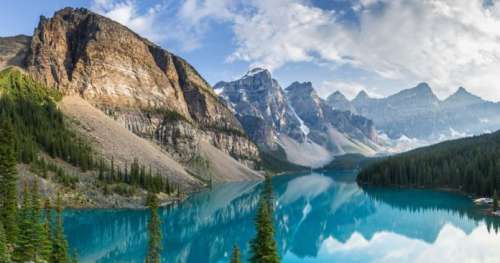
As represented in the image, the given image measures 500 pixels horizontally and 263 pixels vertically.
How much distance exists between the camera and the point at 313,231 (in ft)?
317

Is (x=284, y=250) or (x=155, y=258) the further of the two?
(x=284, y=250)

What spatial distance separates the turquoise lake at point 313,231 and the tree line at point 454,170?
937 cm

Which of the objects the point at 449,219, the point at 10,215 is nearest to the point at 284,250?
the point at 10,215

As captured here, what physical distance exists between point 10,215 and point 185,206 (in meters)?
79.0

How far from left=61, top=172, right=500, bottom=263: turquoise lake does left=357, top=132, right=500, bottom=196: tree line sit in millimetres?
9365

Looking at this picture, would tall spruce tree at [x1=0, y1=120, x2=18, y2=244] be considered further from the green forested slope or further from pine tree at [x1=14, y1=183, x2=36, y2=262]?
the green forested slope

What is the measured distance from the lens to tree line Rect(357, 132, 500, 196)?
455ft

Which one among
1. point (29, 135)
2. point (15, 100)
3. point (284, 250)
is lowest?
point (284, 250)

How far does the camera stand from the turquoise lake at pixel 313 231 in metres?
68.8

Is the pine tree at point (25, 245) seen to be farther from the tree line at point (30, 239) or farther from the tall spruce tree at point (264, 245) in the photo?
the tall spruce tree at point (264, 245)

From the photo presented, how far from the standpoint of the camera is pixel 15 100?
155000 millimetres

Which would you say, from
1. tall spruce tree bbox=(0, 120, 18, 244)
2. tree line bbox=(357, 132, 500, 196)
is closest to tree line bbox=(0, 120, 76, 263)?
tall spruce tree bbox=(0, 120, 18, 244)

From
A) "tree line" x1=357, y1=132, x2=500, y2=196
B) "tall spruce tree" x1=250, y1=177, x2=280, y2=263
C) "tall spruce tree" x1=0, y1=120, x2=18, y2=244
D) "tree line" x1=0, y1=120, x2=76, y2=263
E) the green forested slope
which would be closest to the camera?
"tall spruce tree" x1=250, y1=177, x2=280, y2=263

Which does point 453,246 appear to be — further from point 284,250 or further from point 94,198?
point 94,198
